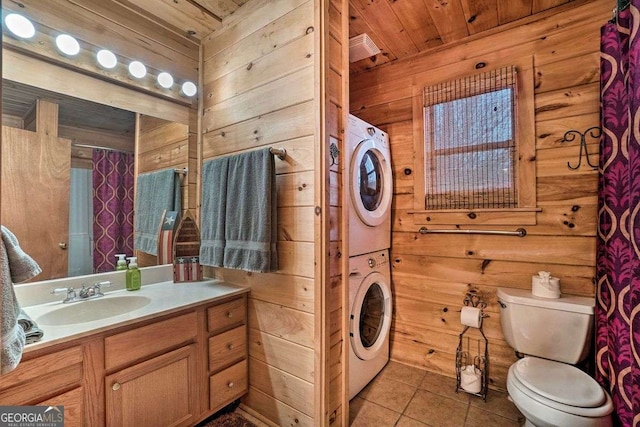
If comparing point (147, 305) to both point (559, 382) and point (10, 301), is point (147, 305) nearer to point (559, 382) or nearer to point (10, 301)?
point (10, 301)

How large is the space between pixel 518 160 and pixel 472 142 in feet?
0.95

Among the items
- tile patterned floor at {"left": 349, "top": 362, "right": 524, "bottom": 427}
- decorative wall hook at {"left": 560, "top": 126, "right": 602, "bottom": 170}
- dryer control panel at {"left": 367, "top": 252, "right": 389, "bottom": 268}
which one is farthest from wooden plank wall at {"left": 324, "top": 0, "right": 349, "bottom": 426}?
decorative wall hook at {"left": 560, "top": 126, "right": 602, "bottom": 170}

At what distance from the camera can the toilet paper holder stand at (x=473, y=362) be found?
1.89 meters

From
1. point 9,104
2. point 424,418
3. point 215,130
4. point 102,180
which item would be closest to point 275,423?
point 424,418

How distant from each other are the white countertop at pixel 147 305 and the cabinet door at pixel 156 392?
0.21 m

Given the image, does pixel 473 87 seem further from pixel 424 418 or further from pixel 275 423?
pixel 275 423

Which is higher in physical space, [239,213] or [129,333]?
[239,213]

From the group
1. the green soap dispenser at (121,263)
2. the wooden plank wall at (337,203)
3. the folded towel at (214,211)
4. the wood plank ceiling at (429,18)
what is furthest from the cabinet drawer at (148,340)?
the wood plank ceiling at (429,18)

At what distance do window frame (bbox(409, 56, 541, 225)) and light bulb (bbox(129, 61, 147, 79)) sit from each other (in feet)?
5.98

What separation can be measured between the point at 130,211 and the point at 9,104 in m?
0.70

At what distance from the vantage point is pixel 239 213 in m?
1.63

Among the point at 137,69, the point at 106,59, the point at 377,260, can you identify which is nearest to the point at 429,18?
the point at 377,260

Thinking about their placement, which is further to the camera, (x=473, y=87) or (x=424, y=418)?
(x=473, y=87)

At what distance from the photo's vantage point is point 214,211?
1740 millimetres
